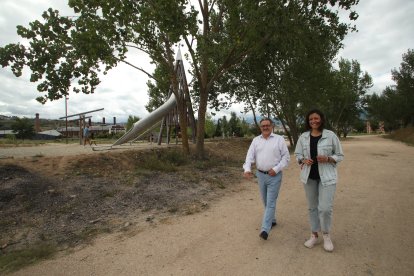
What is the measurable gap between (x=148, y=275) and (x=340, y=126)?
6847 centimetres

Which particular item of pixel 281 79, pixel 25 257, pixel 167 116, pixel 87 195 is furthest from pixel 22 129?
pixel 25 257

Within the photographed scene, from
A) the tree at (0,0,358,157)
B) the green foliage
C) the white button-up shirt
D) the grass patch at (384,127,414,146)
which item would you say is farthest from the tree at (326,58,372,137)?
the white button-up shirt

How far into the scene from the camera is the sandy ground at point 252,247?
4418mm

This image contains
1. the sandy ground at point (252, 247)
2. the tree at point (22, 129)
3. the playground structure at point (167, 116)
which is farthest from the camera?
the tree at point (22, 129)

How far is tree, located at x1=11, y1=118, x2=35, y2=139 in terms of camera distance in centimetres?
5891

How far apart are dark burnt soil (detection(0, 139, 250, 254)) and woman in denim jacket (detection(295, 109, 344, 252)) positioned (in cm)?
326

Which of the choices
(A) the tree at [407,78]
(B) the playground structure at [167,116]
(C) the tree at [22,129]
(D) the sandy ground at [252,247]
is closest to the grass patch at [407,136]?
(A) the tree at [407,78]

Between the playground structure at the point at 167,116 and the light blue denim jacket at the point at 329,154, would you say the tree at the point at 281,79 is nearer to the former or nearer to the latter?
the playground structure at the point at 167,116

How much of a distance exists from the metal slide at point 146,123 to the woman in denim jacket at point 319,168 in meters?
15.8

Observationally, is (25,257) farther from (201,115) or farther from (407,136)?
(407,136)

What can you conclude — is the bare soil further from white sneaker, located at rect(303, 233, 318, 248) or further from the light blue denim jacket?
the light blue denim jacket

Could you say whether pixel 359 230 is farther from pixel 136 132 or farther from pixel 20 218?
pixel 136 132

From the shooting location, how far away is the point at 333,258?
4594 millimetres

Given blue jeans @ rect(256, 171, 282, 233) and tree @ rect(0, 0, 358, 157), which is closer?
blue jeans @ rect(256, 171, 282, 233)
